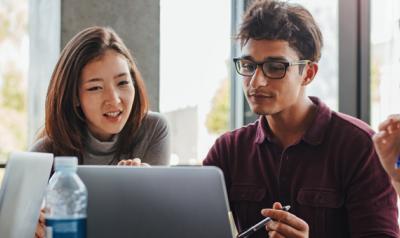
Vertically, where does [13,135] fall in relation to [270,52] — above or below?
below

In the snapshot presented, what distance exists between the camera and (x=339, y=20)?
2498mm

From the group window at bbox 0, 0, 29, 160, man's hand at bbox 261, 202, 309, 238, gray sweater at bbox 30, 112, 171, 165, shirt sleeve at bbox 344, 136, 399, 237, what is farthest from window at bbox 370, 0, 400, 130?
window at bbox 0, 0, 29, 160

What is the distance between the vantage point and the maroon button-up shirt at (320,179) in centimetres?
167

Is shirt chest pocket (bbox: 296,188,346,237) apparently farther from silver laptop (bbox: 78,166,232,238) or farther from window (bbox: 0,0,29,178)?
window (bbox: 0,0,29,178)

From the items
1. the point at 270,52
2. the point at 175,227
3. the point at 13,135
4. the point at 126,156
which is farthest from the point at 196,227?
the point at 13,135

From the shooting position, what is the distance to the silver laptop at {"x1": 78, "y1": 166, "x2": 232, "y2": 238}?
3.68ft

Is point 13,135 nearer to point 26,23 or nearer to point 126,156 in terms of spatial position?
point 26,23

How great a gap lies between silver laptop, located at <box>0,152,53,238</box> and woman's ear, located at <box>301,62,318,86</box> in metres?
0.96

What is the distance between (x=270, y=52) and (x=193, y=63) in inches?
62.0

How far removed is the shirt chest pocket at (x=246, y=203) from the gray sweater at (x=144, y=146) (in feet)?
1.30

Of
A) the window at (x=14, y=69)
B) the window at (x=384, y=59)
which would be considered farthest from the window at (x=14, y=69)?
the window at (x=384, y=59)

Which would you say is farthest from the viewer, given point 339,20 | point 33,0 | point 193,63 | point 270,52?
point 193,63

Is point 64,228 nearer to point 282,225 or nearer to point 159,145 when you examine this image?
point 282,225

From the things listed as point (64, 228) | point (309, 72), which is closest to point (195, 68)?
point (309, 72)
